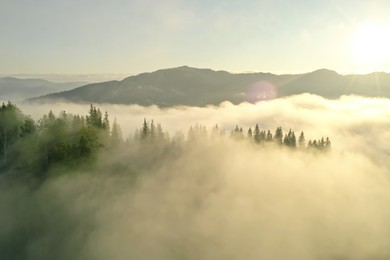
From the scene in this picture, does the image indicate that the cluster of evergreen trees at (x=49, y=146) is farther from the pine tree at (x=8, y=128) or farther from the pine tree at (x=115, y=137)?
the pine tree at (x=115, y=137)

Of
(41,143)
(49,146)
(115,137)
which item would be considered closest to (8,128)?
(41,143)

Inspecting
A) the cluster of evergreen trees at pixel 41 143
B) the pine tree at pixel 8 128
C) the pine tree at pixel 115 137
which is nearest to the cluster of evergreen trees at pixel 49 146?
the cluster of evergreen trees at pixel 41 143

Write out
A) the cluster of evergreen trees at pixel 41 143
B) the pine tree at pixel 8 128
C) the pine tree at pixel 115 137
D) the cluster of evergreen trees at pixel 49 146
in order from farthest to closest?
the pine tree at pixel 115 137, the pine tree at pixel 8 128, the cluster of evergreen trees at pixel 41 143, the cluster of evergreen trees at pixel 49 146

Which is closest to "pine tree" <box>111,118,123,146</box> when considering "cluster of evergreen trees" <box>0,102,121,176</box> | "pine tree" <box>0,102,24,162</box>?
"pine tree" <box>0,102,24,162</box>

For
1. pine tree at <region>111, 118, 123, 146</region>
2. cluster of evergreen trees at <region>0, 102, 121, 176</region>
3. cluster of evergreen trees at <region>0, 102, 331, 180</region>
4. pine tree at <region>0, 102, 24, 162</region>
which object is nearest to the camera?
cluster of evergreen trees at <region>0, 102, 121, 176</region>

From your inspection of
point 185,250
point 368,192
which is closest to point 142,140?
point 185,250

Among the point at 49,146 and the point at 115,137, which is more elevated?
the point at 49,146

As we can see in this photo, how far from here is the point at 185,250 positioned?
6975 centimetres

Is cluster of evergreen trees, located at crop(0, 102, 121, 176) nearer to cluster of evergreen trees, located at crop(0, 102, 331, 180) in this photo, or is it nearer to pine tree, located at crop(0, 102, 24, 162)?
cluster of evergreen trees, located at crop(0, 102, 331, 180)

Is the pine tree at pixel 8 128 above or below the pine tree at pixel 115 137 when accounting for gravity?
above

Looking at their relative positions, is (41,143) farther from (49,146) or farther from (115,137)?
(115,137)

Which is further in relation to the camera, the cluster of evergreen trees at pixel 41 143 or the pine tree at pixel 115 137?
the pine tree at pixel 115 137

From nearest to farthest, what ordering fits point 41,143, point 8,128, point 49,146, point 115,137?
point 49,146
point 41,143
point 8,128
point 115,137

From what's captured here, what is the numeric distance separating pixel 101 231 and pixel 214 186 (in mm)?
46899
